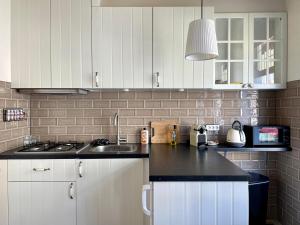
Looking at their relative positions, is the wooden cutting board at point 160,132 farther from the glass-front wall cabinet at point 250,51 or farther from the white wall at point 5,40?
the white wall at point 5,40

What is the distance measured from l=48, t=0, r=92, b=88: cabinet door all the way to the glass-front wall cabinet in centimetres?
127

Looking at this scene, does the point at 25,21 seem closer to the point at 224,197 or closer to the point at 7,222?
the point at 7,222

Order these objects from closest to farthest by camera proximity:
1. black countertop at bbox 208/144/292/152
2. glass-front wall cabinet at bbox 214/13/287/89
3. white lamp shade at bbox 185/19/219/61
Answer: white lamp shade at bbox 185/19/219/61
black countertop at bbox 208/144/292/152
glass-front wall cabinet at bbox 214/13/287/89

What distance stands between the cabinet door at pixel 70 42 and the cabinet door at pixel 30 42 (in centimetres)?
6

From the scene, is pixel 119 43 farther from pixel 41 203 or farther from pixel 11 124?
pixel 41 203

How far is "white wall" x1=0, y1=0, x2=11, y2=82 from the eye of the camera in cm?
208

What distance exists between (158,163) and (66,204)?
3.29 feet

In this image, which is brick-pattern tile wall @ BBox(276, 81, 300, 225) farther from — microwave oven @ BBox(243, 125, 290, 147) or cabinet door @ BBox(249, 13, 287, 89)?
cabinet door @ BBox(249, 13, 287, 89)

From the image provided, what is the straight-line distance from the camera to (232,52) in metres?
2.40

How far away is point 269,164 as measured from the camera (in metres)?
2.59

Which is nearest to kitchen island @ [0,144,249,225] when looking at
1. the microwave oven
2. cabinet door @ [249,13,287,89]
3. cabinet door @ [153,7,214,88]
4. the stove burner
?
the stove burner

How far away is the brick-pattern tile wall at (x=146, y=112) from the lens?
2.55 m

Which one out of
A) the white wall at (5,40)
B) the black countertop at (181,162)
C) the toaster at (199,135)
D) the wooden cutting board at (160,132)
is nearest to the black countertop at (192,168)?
the black countertop at (181,162)

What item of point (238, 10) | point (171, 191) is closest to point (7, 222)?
point (171, 191)
